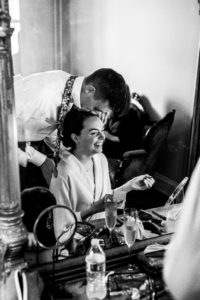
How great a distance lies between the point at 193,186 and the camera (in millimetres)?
896

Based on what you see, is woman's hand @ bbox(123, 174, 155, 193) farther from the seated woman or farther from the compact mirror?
the compact mirror

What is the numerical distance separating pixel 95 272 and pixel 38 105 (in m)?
0.63

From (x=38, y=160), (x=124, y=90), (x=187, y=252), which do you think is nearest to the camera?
(x=187, y=252)

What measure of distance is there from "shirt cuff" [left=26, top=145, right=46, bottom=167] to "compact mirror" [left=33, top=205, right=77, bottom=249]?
0.60 ft

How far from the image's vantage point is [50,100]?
4.76 feet

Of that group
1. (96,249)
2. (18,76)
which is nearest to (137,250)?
Answer: (96,249)

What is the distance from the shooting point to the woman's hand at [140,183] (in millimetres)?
1712

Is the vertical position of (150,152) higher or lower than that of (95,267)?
higher

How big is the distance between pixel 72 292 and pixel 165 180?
0.72 meters

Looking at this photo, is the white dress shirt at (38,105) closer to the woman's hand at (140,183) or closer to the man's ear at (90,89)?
the man's ear at (90,89)

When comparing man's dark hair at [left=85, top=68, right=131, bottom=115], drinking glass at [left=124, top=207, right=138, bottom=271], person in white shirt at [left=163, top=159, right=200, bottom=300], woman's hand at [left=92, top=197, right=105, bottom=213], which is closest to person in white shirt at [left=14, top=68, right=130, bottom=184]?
man's dark hair at [left=85, top=68, right=131, bottom=115]

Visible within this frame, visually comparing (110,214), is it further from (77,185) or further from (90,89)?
(90,89)

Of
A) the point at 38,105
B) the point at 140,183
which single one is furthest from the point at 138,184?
the point at 38,105

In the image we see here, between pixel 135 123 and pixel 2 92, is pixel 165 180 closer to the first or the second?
→ pixel 135 123
